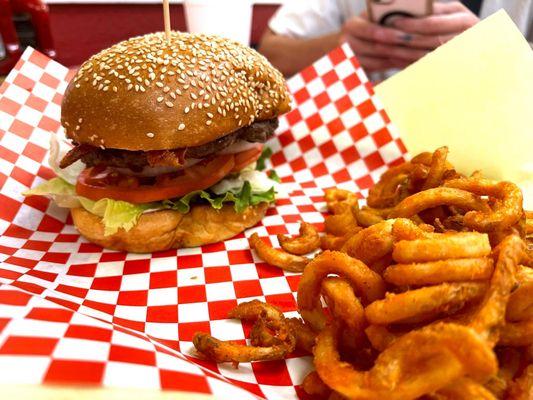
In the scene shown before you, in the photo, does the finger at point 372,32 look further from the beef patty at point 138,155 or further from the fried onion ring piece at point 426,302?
the fried onion ring piece at point 426,302

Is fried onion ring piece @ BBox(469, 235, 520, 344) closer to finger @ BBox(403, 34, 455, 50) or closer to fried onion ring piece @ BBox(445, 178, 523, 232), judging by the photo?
fried onion ring piece @ BBox(445, 178, 523, 232)

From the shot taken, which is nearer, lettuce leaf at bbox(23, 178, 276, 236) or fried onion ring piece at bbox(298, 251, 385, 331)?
fried onion ring piece at bbox(298, 251, 385, 331)

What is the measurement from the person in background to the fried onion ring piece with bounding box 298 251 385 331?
6.55 ft

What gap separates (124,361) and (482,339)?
0.80 m

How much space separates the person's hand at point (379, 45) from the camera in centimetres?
325

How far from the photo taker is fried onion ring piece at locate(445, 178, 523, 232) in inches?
55.2

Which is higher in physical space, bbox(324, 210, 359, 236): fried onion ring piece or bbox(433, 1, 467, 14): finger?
bbox(433, 1, 467, 14): finger

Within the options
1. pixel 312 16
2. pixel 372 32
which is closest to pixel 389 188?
pixel 372 32

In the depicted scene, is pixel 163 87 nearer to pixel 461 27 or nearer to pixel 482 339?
pixel 482 339

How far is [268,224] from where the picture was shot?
2.56 m

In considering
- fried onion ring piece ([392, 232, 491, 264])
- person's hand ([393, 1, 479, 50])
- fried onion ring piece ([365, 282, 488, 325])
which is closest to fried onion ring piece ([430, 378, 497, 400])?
fried onion ring piece ([365, 282, 488, 325])

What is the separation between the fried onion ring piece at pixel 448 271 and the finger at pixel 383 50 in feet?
7.67

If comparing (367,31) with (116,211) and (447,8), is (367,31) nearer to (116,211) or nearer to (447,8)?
(447,8)

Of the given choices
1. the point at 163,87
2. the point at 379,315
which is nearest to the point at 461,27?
the point at 163,87
